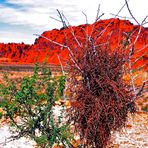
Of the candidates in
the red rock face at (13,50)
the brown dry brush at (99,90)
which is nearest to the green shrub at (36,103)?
the brown dry brush at (99,90)

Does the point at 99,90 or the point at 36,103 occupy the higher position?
the point at 99,90

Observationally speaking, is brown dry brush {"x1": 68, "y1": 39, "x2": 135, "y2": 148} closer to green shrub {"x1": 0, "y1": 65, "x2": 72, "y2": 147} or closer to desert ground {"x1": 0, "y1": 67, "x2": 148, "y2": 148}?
green shrub {"x1": 0, "y1": 65, "x2": 72, "y2": 147}

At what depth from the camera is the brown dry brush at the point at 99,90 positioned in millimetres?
7059

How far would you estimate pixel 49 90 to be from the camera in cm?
942

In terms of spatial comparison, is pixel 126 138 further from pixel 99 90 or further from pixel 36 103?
pixel 99 90

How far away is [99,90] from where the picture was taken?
→ 7.11 metres

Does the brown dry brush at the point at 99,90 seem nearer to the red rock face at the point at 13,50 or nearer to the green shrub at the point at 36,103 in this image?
the green shrub at the point at 36,103

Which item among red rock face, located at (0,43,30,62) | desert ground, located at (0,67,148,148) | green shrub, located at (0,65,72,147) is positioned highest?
green shrub, located at (0,65,72,147)

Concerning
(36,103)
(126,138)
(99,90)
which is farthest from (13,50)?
(99,90)

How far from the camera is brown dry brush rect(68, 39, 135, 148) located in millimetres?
7059

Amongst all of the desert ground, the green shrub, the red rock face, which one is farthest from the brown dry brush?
the red rock face

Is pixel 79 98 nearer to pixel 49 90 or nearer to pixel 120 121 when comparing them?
pixel 120 121

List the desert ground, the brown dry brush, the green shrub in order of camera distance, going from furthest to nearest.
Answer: the desert ground
the green shrub
the brown dry brush

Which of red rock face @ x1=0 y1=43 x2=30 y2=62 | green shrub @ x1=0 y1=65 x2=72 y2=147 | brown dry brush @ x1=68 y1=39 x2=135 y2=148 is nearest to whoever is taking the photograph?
brown dry brush @ x1=68 y1=39 x2=135 y2=148
